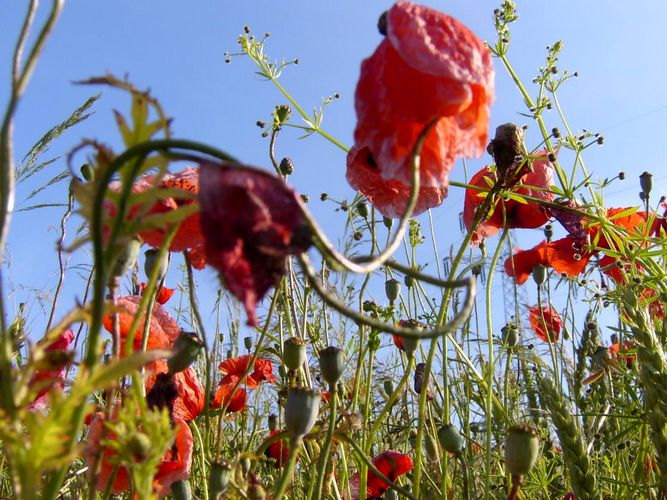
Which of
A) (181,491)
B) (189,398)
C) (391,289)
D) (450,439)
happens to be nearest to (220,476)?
(181,491)

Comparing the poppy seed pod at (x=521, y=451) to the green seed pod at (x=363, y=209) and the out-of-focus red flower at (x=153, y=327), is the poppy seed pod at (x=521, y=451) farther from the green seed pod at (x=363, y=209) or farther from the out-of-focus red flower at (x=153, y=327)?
the green seed pod at (x=363, y=209)

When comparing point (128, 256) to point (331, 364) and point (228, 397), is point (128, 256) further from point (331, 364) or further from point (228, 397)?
point (228, 397)

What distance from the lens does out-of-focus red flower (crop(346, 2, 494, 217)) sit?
661mm

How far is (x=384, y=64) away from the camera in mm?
690

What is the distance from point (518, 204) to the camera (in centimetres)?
172

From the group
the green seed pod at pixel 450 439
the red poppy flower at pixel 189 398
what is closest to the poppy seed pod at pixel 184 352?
the red poppy flower at pixel 189 398

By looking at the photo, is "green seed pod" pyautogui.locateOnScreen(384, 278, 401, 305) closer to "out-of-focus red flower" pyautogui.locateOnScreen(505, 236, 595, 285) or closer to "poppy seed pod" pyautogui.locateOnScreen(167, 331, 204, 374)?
"out-of-focus red flower" pyautogui.locateOnScreen(505, 236, 595, 285)

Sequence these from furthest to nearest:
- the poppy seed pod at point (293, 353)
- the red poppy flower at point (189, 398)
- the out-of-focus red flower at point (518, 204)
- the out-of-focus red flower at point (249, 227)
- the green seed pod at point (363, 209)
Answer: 1. the green seed pod at point (363, 209)
2. the out-of-focus red flower at point (518, 204)
3. the red poppy flower at point (189, 398)
4. the poppy seed pod at point (293, 353)
5. the out-of-focus red flower at point (249, 227)

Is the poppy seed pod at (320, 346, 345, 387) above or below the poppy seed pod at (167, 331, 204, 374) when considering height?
above

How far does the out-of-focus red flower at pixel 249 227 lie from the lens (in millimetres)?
429

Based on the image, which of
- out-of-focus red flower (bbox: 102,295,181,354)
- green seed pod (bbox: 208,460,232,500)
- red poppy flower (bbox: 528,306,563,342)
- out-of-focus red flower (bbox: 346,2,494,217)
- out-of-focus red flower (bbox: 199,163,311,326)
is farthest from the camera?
red poppy flower (bbox: 528,306,563,342)

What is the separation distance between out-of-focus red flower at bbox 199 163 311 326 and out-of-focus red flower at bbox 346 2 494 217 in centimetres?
27

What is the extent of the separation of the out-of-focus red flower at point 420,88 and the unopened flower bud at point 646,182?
1125 mm

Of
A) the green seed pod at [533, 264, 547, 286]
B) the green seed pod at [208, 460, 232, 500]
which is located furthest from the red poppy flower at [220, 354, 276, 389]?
the green seed pod at [208, 460, 232, 500]
